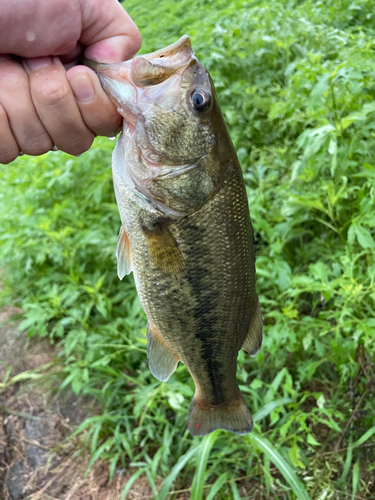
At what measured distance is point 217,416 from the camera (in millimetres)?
2000

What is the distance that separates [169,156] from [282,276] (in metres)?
1.39

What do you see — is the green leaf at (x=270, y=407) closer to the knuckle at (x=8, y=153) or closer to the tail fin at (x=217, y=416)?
the tail fin at (x=217, y=416)

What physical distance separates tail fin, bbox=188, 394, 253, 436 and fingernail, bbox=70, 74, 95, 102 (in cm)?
165

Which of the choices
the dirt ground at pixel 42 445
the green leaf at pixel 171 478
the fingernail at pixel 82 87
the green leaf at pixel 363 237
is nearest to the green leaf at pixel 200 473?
the green leaf at pixel 171 478

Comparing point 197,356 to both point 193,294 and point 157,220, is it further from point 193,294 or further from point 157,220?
point 157,220

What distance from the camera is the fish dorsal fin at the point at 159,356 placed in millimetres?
1832

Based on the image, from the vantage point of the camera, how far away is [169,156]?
1.44 m

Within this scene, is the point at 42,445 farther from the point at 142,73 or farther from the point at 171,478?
the point at 142,73

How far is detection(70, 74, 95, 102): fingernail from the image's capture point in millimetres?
1378

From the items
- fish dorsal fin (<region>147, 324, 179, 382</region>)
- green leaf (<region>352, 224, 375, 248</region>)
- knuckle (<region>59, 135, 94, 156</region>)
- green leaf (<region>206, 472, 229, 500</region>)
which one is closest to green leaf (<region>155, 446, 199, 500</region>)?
green leaf (<region>206, 472, 229, 500</region>)

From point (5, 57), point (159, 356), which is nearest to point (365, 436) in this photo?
point (159, 356)

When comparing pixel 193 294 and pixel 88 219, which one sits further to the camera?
pixel 88 219

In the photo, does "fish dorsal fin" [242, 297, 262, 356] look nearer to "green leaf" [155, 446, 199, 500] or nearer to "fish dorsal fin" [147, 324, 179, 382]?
"fish dorsal fin" [147, 324, 179, 382]

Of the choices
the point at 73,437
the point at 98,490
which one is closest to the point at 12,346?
the point at 73,437
